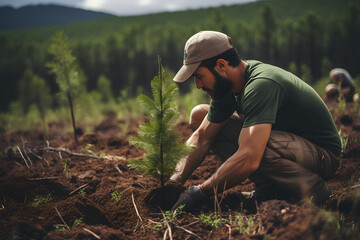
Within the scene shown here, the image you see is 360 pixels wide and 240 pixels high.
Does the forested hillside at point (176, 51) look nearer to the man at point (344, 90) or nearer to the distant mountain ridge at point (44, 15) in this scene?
the man at point (344, 90)

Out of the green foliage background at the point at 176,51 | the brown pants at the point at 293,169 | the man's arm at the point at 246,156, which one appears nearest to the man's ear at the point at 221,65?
the man's arm at the point at 246,156

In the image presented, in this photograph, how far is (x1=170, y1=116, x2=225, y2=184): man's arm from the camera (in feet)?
9.04

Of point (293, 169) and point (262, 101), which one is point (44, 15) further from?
point (293, 169)

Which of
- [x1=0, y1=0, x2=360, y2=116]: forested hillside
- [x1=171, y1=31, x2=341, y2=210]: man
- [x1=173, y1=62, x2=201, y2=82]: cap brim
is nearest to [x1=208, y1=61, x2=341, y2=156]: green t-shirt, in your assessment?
[x1=171, y1=31, x2=341, y2=210]: man

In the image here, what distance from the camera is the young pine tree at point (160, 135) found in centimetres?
231

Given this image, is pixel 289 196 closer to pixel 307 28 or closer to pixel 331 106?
pixel 331 106

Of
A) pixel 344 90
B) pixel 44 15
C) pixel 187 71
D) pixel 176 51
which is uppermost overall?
pixel 44 15

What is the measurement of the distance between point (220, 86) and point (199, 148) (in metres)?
0.75

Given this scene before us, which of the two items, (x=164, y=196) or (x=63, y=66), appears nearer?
(x=164, y=196)

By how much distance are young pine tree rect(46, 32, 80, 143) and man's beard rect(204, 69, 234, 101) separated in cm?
291

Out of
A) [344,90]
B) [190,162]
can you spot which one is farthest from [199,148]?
[344,90]

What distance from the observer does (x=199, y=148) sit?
279 centimetres

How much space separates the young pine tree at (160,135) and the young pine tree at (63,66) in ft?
8.51

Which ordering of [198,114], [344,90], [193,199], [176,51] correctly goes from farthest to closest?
[176,51] → [344,90] → [198,114] → [193,199]
